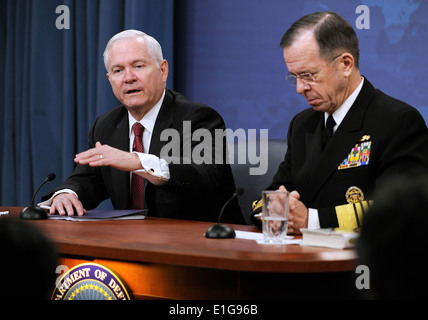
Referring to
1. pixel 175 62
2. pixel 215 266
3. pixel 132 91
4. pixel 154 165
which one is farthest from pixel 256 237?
pixel 175 62

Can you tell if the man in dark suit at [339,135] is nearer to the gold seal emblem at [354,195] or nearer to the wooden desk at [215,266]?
the gold seal emblem at [354,195]

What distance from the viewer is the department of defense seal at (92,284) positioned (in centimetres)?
160

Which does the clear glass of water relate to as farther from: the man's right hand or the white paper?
the man's right hand

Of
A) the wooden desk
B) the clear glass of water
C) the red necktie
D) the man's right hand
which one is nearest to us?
the wooden desk

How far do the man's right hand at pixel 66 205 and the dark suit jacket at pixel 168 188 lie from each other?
16 centimetres

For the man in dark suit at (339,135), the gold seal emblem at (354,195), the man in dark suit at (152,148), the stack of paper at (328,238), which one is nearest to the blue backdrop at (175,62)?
the man in dark suit at (152,148)

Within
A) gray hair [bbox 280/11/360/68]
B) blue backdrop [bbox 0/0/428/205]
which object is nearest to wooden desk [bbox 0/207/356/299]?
gray hair [bbox 280/11/360/68]

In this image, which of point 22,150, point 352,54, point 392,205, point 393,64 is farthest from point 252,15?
point 392,205

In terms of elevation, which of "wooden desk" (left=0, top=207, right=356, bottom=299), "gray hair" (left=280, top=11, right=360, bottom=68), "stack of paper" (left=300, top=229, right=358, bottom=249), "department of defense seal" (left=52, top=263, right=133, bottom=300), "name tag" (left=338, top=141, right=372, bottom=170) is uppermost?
"gray hair" (left=280, top=11, right=360, bottom=68)

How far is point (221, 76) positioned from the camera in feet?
12.0

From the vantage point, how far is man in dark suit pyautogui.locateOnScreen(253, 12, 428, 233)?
197 centimetres

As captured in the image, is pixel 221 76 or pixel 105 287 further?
pixel 221 76

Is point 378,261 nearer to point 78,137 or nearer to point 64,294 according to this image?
point 64,294

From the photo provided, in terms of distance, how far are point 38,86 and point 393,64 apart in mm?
2403
